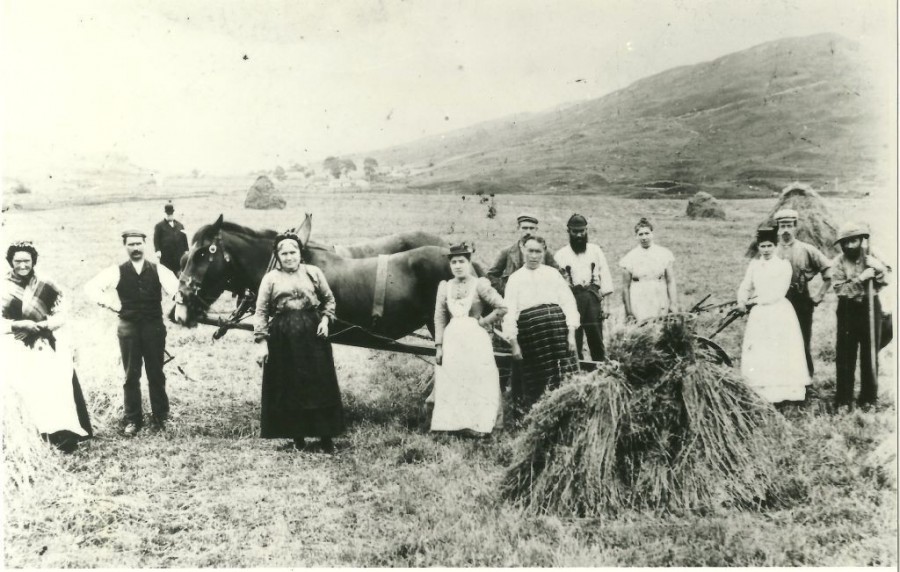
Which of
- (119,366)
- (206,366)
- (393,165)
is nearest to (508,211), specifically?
(393,165)

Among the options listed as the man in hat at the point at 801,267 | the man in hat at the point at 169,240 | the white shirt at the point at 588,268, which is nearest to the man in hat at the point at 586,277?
the white shirt at the point at 588,268

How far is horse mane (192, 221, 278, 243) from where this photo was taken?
19.0ft

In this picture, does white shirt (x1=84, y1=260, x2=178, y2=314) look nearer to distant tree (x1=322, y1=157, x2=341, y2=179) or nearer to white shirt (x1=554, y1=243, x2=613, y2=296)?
white shirt (x1=554, y1=243, x2=613, y2=296)

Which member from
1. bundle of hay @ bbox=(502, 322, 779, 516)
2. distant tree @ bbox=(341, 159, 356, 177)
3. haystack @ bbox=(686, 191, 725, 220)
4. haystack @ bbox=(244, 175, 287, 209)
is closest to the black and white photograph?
bundle of hay @ bbox=(502, 322, 779, 516)

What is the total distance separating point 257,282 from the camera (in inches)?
237

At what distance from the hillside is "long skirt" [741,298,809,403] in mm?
2999

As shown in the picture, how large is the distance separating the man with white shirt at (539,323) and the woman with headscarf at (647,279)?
42.2 inches

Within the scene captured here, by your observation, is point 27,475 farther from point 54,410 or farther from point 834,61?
point 834,61

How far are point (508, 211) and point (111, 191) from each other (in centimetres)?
838

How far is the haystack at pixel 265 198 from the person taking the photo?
15.9m

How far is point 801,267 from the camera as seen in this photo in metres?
6.17

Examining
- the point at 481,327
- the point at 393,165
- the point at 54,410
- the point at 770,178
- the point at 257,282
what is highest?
the point at 393,165

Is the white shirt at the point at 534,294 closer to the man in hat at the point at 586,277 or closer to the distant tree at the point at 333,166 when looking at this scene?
the man in hat at the point at 586,277

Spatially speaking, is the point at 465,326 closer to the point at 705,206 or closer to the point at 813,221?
the point at 813,221
